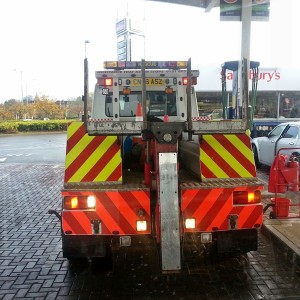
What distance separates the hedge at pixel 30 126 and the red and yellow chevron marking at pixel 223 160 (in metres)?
32.0

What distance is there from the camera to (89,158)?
4320 millimetres

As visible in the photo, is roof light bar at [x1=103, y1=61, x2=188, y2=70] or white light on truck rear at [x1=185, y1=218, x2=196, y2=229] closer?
white light on truck rear at [x1=185, y1=218, x2=196, y2=229]

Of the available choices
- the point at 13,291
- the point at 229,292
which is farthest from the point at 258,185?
the point at 13,291

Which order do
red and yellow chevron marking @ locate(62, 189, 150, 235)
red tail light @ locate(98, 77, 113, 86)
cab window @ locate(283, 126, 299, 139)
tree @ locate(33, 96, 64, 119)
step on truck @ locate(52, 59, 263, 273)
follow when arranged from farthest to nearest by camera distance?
tree @ locate(33, 96, 64, 119) → cab window @ locate(283, 126, 299, 139) → red tail light @ locate(98, 77, 113, 86) → red and yellow chevron marking @ locate(62, 189, 150, 235) → step on truck @ locate(52, 59, 263, 273)

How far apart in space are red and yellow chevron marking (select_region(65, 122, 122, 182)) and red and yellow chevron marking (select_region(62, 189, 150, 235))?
27 centimetres

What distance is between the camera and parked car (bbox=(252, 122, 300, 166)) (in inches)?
404

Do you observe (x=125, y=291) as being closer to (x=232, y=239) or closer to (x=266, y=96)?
(x=232, y=239)

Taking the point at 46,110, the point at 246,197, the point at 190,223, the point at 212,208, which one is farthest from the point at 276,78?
the point at 46,110

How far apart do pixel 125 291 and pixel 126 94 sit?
3.19m

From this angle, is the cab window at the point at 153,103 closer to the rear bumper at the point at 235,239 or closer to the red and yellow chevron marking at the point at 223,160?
the red and yellow chevron marking at the point at 223,160

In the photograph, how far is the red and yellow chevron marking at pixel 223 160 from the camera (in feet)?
14.7

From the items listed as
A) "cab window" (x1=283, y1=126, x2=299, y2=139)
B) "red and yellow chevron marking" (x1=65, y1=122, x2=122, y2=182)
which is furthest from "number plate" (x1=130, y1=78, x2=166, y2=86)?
"cab window" (x1=283, y1=126, x2=299, y2=139)

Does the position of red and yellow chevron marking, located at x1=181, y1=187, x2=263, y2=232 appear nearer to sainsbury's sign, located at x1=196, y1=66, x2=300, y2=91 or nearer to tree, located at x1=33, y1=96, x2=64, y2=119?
sainsbury's sign, located at x1=196, y1=66, x2=300, y2=91

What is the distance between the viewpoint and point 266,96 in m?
16.1
